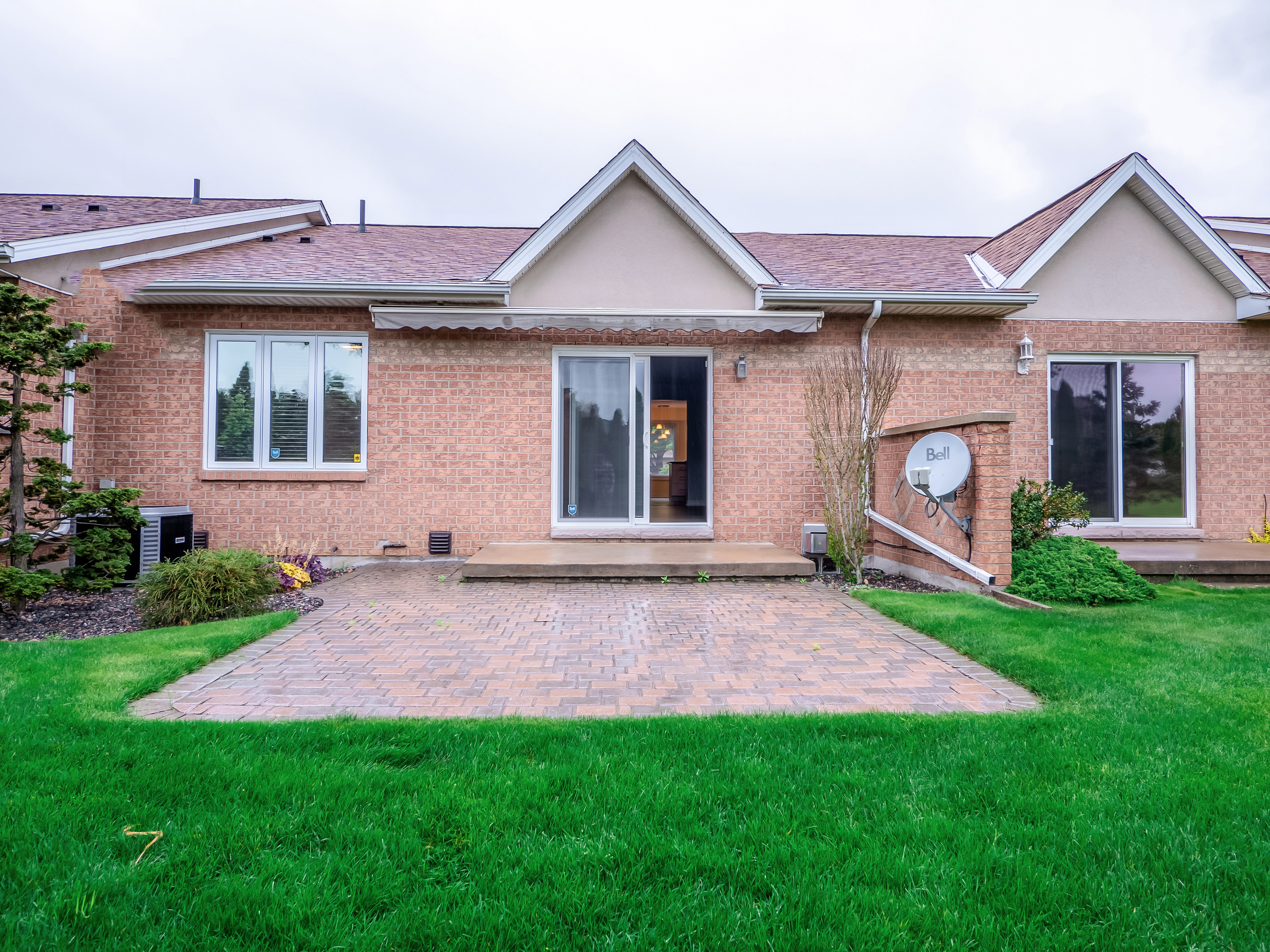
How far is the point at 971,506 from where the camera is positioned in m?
7.45

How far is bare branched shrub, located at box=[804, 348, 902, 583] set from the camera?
840 cm

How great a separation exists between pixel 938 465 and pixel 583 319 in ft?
16.9

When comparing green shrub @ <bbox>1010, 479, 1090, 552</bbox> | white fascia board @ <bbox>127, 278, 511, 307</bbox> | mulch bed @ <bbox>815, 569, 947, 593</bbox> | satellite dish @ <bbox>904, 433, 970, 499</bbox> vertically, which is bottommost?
mulch bed @ <bbox>815, 569, 947, 593</bbox>

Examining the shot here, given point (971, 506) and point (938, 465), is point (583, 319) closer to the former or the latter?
point (938, 465)

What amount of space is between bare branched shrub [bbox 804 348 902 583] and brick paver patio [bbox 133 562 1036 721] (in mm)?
1645

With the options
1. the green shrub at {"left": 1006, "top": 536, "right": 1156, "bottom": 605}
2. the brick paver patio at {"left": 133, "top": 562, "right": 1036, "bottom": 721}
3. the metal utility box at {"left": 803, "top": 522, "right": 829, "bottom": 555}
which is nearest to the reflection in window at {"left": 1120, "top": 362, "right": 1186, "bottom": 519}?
the green shrub at {"left": 1006, "top": 536, "right": 1156, "bottom": 605}

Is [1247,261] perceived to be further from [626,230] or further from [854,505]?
[626,230]

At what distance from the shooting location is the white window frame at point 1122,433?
33.4ft

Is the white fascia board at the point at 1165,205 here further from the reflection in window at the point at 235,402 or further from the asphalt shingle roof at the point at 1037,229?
the reflection in window at the point at 235,402

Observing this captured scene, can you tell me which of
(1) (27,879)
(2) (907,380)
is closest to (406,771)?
(1) (27,879)

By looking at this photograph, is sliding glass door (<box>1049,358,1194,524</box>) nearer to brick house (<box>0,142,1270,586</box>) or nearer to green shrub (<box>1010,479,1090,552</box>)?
brick house (<box>0,142,1270,586</box>)

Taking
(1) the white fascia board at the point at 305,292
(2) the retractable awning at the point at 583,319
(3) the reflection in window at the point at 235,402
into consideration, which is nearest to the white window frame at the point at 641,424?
(2) the retractable awning at the point at 583,319

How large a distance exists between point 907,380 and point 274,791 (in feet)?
32.2

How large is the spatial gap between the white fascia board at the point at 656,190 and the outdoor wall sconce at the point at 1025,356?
4.11m
